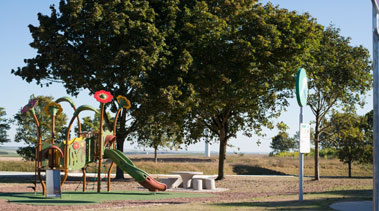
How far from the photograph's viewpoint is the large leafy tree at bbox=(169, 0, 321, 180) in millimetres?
27875

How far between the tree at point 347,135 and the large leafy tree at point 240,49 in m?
6.61

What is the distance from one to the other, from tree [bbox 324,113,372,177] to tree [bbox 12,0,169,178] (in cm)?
1534

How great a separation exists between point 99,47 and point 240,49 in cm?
864

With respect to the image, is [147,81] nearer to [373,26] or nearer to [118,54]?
[118,54]

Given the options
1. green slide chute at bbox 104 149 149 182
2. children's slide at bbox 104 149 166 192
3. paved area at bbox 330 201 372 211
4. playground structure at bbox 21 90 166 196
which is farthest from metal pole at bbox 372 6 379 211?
green slide chute at bbox 104 149 149 182

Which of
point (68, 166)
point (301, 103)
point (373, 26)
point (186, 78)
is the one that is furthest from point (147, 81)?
point (373, 26)

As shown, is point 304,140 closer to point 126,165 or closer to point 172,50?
point 126,165

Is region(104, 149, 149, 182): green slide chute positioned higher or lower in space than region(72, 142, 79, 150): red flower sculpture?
lower

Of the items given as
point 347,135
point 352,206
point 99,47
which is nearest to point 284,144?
point 347,135

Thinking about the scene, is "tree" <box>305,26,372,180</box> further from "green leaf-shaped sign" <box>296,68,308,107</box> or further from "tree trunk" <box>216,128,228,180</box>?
"green leaf-shaped sign" <box>296,68,308,107</box>

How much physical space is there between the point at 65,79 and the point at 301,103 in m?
16.9

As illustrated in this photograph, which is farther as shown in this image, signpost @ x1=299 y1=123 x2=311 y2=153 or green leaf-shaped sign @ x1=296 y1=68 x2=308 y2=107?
signpost @ x1=299 y1=123 x2=311 y2=153

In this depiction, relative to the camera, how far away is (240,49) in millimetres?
27719

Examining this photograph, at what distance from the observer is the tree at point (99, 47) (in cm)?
2708
